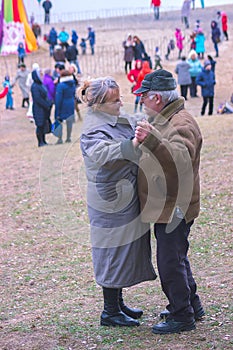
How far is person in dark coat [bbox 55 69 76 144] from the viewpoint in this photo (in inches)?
640

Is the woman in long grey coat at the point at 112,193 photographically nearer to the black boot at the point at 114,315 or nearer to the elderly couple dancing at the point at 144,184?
the elderly couple dancing at the point at 144,184

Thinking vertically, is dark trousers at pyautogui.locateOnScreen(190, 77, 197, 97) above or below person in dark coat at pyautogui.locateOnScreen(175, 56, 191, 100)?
below

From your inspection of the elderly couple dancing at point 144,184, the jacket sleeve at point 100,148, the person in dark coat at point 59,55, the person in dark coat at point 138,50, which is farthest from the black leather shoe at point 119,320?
Answer: the person in dark coat at point 59,55

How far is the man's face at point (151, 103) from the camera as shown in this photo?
4.79 metres

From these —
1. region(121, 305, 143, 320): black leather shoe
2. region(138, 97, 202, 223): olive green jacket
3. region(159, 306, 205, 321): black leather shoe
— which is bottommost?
region(121, 305, 143, 320): black leather shoe

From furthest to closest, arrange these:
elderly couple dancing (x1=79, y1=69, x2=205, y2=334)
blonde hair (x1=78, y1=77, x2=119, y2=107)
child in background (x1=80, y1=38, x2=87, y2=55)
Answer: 1. child in background (x1=80, y1=38, x2=87, y2=55)
2. blonde hair (x1=78, y1=77, x2=119, y2=107)
3. elderly couple dancing (x1=79, y1=69, x2=205, y2=334)

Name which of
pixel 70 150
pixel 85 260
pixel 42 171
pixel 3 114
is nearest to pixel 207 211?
pixel 85 260

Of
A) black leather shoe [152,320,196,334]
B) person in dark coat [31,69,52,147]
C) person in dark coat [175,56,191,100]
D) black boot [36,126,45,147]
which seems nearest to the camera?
black leather shoe [152,320,196,334]

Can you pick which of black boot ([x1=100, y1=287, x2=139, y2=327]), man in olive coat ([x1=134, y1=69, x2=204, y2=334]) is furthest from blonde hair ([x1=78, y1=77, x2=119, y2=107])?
black boot ([x1=100, y1=287, x2=139, y2=327])

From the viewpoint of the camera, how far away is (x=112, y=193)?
16.3 ft

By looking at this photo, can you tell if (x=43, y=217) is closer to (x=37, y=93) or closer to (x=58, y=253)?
(x=58, y=253)

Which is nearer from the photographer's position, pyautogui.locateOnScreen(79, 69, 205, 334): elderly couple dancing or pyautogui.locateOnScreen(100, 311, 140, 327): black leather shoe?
pyautogui.locateOnScreen(79, 69, 205, 334): elderly couple dancing

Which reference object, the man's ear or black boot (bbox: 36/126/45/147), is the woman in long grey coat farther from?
black boot (bbox: 36/126/45/147)

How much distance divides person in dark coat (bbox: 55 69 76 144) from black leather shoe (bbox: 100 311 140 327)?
11214 mm
